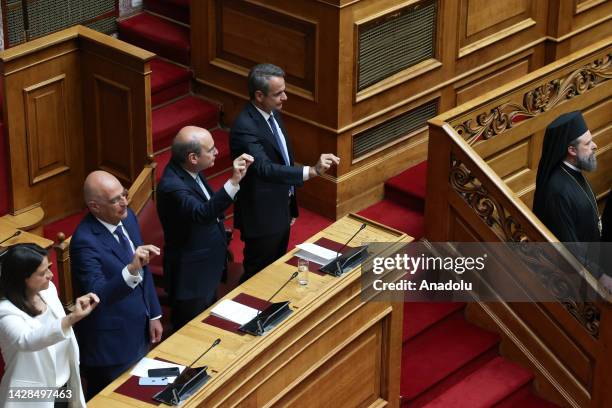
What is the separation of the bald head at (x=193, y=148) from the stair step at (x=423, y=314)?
173 cm

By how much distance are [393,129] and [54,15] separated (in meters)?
2.03

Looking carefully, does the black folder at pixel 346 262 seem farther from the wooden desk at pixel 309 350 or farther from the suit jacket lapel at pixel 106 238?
the suit jacket lapel at pixel 106 238

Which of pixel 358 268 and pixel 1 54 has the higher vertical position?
pixel 1 54

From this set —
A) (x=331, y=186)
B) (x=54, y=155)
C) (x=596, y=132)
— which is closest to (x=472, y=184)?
(x=331, y=186)

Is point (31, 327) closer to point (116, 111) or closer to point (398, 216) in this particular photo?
point (116, 111)

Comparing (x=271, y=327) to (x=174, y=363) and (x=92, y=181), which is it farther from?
(x=92, y=181)

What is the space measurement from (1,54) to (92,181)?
5.35 ft

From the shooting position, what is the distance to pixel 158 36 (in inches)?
334

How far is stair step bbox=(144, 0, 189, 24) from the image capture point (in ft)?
27.9

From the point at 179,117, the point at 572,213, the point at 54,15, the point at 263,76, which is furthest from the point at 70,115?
the point at 572,213

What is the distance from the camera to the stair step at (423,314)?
743cm

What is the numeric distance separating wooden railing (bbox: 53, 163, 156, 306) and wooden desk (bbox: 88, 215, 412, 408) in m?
0.73

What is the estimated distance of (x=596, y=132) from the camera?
339 inches

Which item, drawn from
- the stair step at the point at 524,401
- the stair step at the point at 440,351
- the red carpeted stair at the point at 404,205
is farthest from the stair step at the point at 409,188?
the stair step at the point at 524,401
